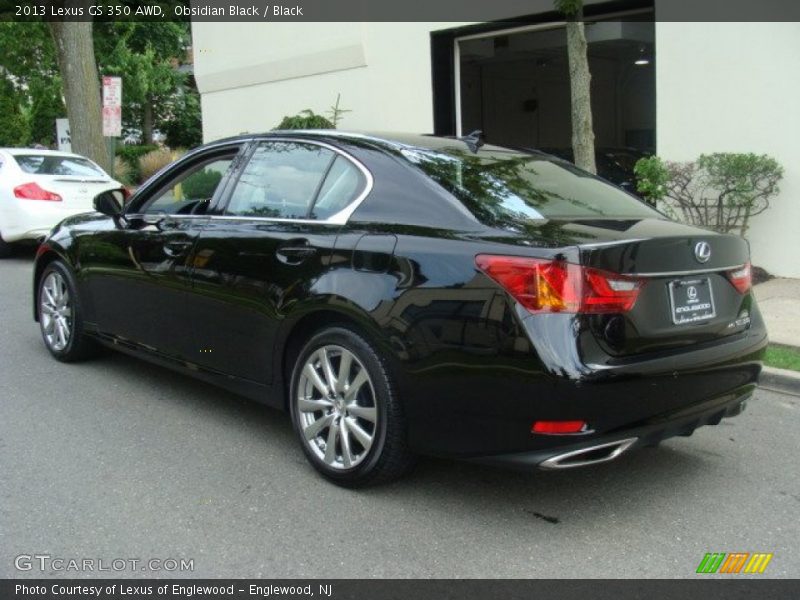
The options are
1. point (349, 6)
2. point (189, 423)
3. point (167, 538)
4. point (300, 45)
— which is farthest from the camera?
point (300, 45)

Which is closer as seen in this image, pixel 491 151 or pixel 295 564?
pixel 295 564

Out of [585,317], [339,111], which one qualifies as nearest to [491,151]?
[585,317]

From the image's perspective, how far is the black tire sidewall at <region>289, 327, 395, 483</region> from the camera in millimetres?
3609

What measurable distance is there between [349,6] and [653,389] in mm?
11963

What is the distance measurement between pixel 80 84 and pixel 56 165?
4.69 metres

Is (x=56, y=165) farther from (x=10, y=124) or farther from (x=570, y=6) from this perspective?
(x=10, y=124)

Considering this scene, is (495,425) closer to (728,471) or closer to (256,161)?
(728,471)

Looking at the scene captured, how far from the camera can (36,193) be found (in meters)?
10.8

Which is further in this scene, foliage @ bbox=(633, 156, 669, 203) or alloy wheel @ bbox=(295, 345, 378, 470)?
foliage @ bbox=(633, 156, 669, 203)

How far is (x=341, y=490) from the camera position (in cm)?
389

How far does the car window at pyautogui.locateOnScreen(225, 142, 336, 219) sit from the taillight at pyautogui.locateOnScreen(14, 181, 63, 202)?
23.9 feet

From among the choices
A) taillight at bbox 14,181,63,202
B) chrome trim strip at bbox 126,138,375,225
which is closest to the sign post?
taillight at bbox 14,181,63,202

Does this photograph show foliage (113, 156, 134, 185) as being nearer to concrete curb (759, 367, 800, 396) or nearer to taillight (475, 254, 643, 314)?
concrete curb (759, 367, 800, 396)

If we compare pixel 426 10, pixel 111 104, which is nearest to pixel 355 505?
pixel 426 10
